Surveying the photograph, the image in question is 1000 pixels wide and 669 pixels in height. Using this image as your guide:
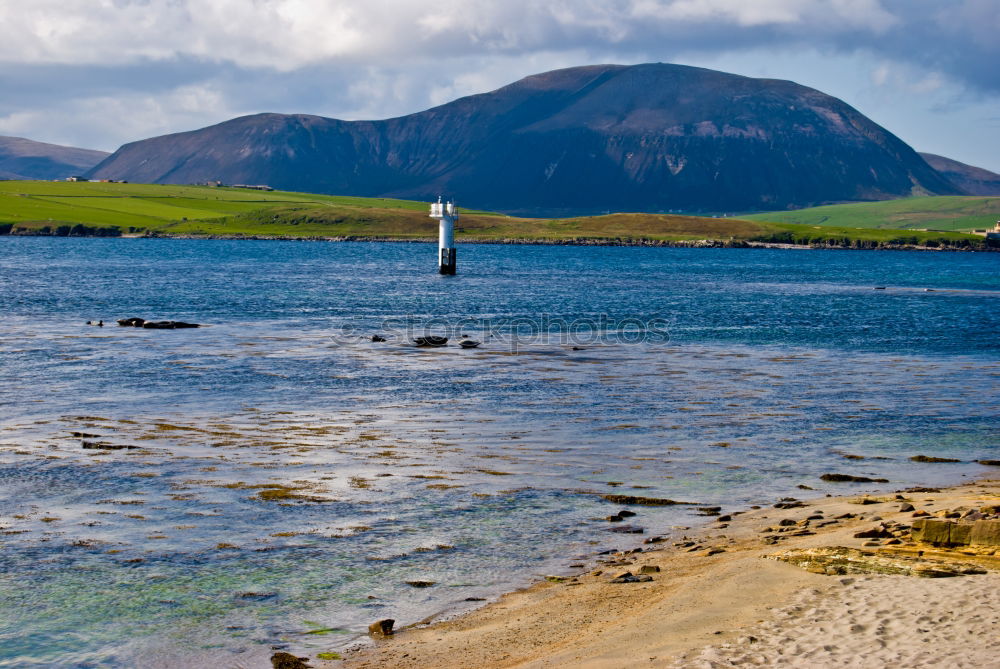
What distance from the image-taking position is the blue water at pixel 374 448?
1822 centimetres

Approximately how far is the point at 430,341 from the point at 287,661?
43762mm

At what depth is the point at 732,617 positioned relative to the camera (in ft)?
50.3

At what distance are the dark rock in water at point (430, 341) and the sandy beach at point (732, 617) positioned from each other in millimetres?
38124

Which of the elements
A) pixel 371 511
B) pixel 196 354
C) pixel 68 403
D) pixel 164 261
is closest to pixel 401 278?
pixel 164 261

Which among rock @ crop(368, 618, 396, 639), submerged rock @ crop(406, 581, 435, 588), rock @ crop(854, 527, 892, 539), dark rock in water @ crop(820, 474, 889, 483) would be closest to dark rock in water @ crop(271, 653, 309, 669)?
rock @ crop(368, 618, 396, 639)

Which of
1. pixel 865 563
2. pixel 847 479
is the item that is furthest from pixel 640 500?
pixel 865 563

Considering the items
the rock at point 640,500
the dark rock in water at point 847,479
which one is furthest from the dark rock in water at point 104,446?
the dark rock in water at point 847,479

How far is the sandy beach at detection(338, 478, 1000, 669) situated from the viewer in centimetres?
1365

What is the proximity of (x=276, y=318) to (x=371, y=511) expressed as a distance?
Answer: 51970 mm

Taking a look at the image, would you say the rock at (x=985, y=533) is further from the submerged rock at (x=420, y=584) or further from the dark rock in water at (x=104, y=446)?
the dark rock in water at (x=104, y=446)

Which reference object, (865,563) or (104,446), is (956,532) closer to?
(865,563)

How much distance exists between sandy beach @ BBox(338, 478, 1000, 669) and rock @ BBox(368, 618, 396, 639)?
22cm

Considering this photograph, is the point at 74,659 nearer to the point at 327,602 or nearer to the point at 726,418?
the point at 327,602

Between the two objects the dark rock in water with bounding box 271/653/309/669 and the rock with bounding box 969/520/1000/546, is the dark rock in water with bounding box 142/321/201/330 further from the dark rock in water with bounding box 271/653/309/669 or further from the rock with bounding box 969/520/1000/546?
the rock with bounding box 969/520/1000/546
